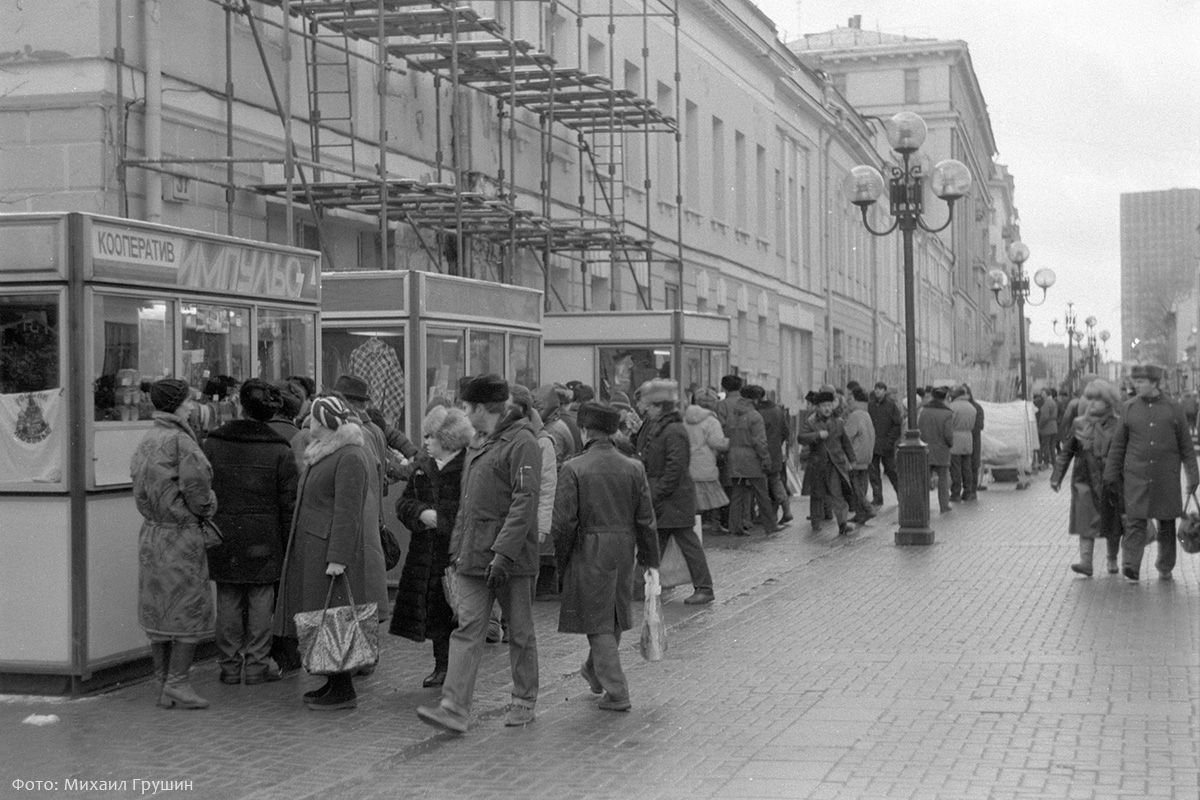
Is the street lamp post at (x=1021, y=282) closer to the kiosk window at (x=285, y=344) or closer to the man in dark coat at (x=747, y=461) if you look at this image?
the man in dark coat at (x=747, y=461)

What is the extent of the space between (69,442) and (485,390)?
2.49 m

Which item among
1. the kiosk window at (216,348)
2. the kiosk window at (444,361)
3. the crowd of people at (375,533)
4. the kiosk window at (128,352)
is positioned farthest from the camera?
the kiosk window at (444,361)

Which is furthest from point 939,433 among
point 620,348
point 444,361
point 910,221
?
point 444,361

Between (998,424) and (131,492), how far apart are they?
2465 centimetres

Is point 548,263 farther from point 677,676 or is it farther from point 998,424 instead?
point 677,676

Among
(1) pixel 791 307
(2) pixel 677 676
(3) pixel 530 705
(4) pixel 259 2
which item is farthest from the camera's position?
(1) pixel 791 307

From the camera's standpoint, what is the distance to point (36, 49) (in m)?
15.0

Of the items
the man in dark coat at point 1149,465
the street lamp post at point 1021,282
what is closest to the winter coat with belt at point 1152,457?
the man in dark coat at point 1149,465

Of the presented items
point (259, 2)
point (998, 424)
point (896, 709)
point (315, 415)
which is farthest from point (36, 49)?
point (998, 424)

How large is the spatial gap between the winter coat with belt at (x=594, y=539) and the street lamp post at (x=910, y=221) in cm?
1031

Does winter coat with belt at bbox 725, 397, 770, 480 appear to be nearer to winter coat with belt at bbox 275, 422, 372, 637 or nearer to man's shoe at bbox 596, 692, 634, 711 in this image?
man's shoe at bbox 596, 692, 634, 711

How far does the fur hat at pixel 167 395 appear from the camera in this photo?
9469 millimetres

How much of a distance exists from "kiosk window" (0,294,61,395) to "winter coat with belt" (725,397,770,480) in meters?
11.1

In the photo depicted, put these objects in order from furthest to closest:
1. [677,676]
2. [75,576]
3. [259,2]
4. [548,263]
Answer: [548,263]
[259,2]
[677,676]
[75,576]
